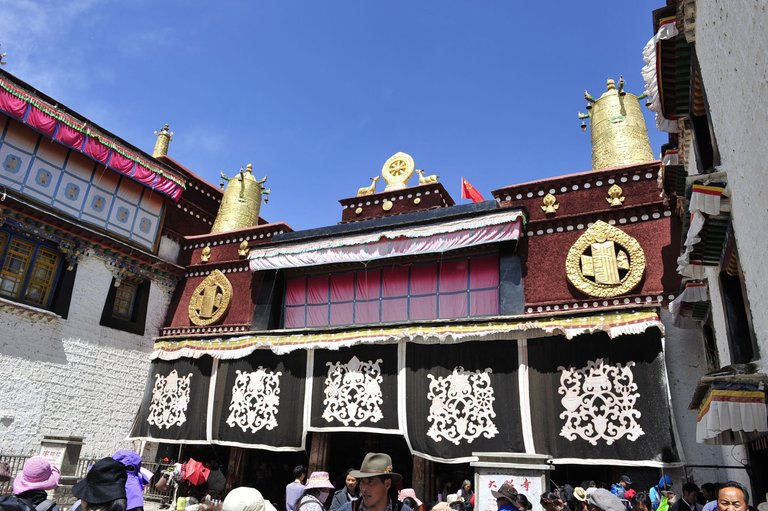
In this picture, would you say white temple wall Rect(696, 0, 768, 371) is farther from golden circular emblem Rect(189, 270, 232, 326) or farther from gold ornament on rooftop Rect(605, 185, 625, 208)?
golden circular emblem Rect(189, 270, 232, 326)

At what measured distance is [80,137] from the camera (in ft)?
42.1

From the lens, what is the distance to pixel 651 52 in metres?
6.79

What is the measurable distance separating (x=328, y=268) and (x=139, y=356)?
5650mm

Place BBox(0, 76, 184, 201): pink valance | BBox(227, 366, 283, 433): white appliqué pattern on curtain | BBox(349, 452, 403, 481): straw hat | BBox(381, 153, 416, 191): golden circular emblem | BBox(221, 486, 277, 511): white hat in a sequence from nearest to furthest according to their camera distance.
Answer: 1. BBox(221, 486, 277, 511): white hat
2. BBox(349, 452, 403, 481): straw hat
3. BBox(227, 366, 283, 433): white appliqué pattern on curtain
4. BBox(0, 76, 184, 201): pink valance
5. BBox(381, 153, 416, 191): golden circular emblem

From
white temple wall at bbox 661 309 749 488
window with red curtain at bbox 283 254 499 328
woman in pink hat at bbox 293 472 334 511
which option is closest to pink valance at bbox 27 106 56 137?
window with red curtain at bbox 283 254 499 328

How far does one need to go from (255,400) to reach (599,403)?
696 cm

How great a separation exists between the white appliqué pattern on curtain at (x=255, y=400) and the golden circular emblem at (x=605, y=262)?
654 cm

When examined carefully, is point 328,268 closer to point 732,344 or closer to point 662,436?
point 662,436

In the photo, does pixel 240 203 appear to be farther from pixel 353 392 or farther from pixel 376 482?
pixel 376 482

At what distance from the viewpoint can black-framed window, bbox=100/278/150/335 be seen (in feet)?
43.7

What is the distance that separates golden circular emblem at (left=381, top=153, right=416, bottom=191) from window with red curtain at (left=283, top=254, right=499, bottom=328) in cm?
328

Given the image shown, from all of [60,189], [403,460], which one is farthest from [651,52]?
[60,189]

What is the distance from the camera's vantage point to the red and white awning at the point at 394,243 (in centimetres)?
1041

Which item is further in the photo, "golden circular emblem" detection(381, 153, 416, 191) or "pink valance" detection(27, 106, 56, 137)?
"golden circular emblem" detection(381, 153, 416, 191)
